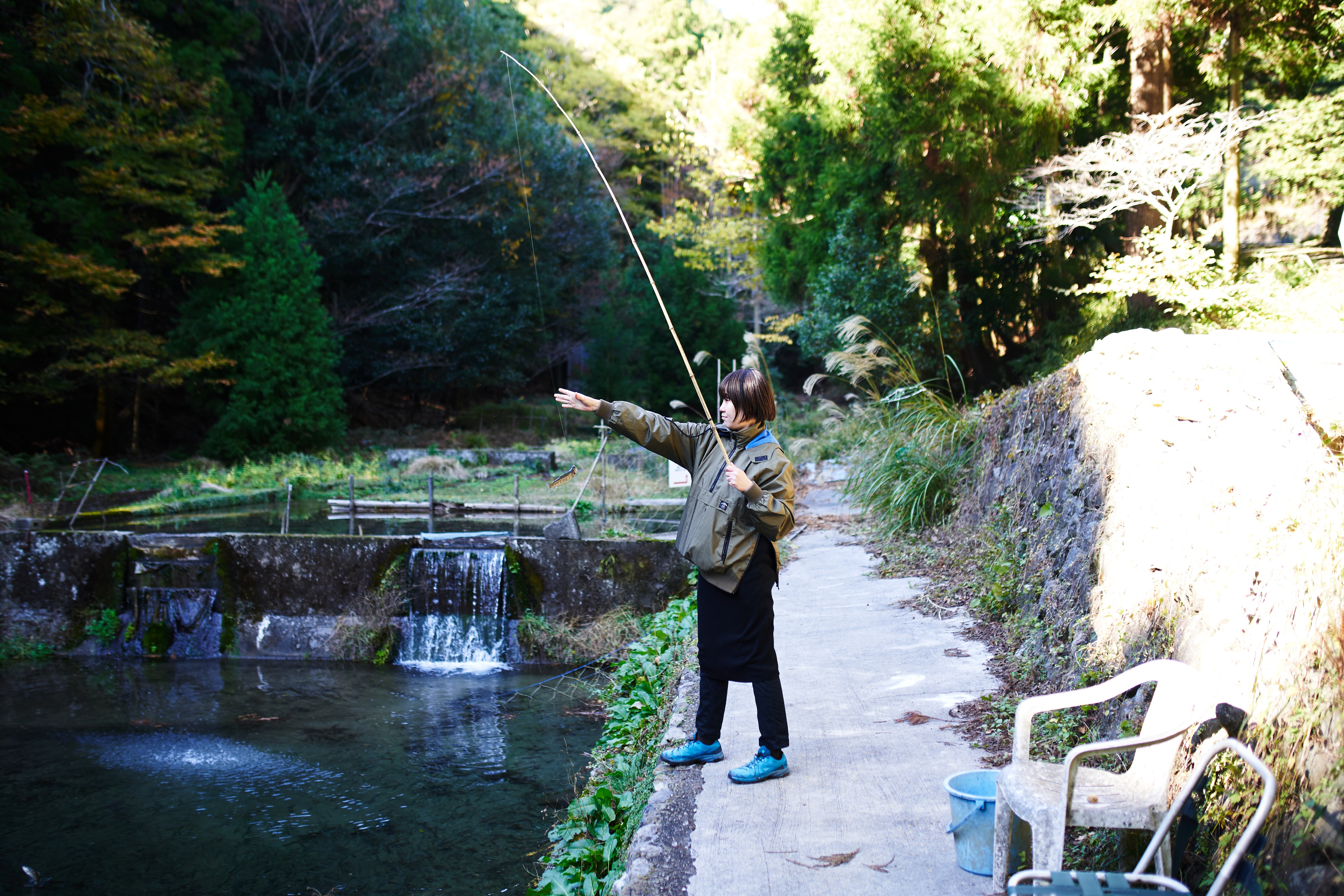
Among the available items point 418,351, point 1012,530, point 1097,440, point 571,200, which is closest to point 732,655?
point 1097,440

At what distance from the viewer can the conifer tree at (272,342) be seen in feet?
60.1

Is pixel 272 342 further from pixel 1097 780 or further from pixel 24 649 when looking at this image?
pixel 1097 780

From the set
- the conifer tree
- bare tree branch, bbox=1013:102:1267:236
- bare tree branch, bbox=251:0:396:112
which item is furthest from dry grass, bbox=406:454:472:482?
bare tree branch, bbox=1013:102:1267:236

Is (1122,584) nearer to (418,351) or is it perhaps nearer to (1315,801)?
(1315,801)

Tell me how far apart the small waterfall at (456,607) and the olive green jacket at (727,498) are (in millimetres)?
5728

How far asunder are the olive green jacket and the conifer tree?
55.1ft

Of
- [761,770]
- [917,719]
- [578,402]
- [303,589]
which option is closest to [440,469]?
[303,589]

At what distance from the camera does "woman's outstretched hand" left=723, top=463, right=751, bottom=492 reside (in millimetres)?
3230

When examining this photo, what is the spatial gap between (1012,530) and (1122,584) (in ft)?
7.88

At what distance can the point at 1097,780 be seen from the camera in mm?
2615

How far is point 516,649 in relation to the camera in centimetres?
877

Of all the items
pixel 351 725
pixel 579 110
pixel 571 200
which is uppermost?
pixel 579 110

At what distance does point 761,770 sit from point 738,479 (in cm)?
123

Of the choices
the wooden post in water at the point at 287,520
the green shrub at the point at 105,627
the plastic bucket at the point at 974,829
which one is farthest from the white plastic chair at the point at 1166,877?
the green shrub at the point at 105,627
